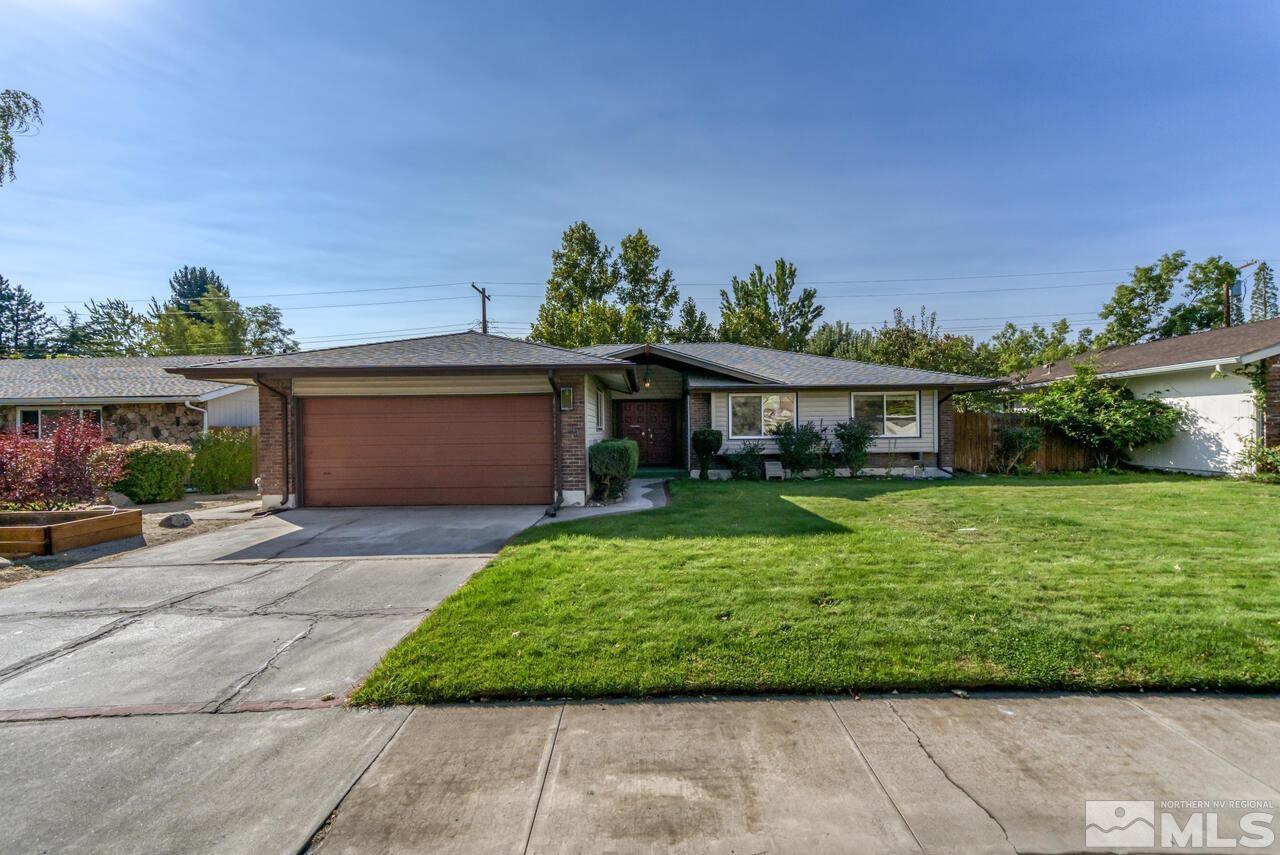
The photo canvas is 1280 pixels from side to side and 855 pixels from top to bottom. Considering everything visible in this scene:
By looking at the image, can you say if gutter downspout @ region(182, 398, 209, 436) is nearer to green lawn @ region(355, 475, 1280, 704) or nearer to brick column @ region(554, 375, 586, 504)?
brick column @ region(554, 375, 586, 504)

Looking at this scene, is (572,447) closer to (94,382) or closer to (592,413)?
(592,413)

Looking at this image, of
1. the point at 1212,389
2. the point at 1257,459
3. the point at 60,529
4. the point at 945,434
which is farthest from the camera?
the point at 945,434

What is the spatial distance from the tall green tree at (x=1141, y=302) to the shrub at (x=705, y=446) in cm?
2618

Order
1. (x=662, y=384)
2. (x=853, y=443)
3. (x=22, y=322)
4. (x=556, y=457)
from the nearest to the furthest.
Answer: (x=556, y=457) → (x=853, y=443) → (x=662, y=384) → (x=22, y=322)

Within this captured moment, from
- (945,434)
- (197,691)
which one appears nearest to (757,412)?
(945,434)

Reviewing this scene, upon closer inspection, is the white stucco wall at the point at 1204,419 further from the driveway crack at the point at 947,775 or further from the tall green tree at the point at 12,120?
the tall green tree at the point at 12,120

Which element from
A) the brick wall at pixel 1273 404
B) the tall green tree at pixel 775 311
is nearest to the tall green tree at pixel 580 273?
the tall green tree at pixel 775 311

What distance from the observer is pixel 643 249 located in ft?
105

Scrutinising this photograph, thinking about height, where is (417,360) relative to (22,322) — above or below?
below

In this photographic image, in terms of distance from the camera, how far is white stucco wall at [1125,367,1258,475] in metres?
13.4

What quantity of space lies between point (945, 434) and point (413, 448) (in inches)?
550

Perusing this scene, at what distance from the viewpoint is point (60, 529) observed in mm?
7312

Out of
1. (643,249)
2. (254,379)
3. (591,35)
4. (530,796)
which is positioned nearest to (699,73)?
(591,35)

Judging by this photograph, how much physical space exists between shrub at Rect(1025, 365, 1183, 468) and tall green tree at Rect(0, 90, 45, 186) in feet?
83.4
